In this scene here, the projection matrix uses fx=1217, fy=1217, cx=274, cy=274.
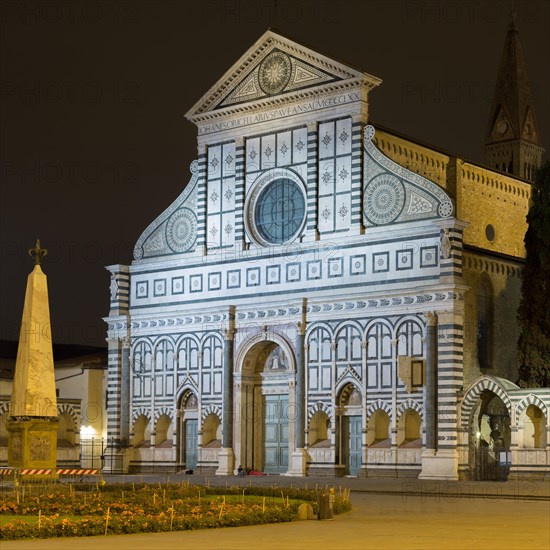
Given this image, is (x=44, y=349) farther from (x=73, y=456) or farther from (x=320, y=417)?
(x=73, y=456)

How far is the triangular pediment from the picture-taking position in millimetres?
44500

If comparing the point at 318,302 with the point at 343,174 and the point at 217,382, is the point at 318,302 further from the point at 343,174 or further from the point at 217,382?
the point at 217,382

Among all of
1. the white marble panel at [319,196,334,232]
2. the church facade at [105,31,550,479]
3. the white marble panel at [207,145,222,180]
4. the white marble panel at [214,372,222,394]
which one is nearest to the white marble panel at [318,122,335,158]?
the church facade at [105,31,550,479]

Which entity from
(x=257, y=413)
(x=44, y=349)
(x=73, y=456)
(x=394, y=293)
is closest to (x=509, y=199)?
(x=394, y=293)

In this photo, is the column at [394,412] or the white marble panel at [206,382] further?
the white marble panel at [206,382]

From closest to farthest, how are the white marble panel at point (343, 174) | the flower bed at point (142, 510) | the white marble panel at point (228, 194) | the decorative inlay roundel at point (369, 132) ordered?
the flower bed at point (142, 510)
the decorative inlay roundel at point (369, 132)
the white marble panel at point (343, 174)
the white marble panel at point (228, 194)

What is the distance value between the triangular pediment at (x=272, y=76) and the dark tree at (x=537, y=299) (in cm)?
774

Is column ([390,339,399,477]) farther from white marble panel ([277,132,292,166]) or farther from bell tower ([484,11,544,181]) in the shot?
bell tower ([484,11,544,181])

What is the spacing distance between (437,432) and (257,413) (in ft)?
28.1

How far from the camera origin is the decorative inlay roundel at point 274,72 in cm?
4609

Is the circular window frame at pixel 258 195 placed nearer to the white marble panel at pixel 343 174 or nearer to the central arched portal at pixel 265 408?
the white marble panel at pixel 343 174

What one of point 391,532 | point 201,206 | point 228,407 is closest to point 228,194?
point 201,206

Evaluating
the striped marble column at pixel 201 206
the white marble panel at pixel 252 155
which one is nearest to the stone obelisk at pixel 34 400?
the white marble panel at pixel 252 155

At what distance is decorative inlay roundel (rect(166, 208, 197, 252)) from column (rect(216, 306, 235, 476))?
410 centimetres
